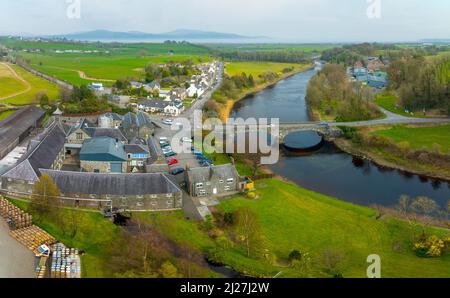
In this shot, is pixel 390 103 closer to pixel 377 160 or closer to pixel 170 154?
pixel 377 160

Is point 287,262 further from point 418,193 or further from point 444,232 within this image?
point 418,193

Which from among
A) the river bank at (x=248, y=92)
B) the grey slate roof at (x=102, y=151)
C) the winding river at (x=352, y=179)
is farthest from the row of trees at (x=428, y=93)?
the grey slate roof at (x=102, y=151)

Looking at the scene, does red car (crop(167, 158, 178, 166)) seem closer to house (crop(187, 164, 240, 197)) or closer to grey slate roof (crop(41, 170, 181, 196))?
house (crop(187, 164, 240, 197))

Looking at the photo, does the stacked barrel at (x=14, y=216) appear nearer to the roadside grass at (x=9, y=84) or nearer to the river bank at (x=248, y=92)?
the river bank at (x=248, y=92)

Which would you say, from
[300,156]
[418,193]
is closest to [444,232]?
[418,193]

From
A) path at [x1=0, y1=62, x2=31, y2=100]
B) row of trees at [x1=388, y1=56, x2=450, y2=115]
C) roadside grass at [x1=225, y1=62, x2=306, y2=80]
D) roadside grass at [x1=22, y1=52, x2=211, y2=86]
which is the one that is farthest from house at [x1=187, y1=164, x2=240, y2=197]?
roadside grass at [x1=225, y1=62, x2=306, y2=80]

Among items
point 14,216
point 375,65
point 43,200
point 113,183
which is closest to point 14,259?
point 14,216
